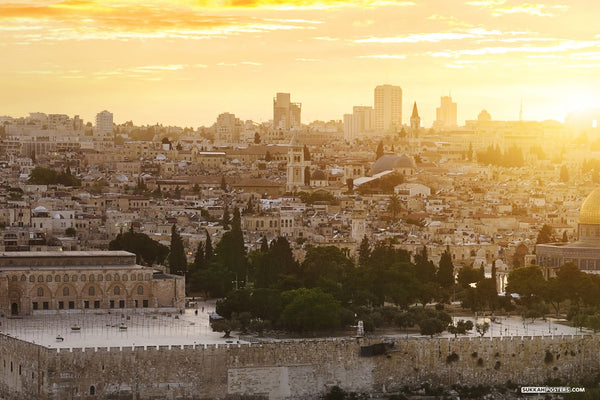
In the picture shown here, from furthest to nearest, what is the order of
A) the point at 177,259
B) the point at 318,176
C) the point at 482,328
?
the point at 318,176
the point at 177,259
the point at 482,328

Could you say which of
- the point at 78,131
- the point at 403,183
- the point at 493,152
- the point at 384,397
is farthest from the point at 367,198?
the point at 78,131

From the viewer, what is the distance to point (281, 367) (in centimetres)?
3862

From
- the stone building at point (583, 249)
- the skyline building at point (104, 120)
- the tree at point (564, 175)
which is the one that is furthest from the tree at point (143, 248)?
the skyline building at point (104, 120)

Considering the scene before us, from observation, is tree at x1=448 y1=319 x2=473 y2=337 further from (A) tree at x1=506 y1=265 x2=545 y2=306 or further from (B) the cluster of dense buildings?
(B) the cluster of dense buildings

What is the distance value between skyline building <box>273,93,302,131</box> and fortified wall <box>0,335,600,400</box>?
128m

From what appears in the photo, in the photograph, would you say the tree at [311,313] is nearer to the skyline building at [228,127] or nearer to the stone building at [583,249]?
the stone building at [583,249]

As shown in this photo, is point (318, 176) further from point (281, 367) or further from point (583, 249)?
point (281, 367)

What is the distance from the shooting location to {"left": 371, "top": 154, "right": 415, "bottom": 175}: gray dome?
112625 millimetres

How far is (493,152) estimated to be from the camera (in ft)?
443

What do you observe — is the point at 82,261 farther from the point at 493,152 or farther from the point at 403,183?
the point at 493,152

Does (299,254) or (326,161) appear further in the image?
(326,161)

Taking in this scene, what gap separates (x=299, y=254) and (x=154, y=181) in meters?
41.0

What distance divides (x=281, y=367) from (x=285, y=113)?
142 meters

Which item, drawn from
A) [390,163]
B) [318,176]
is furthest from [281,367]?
[390,163]
